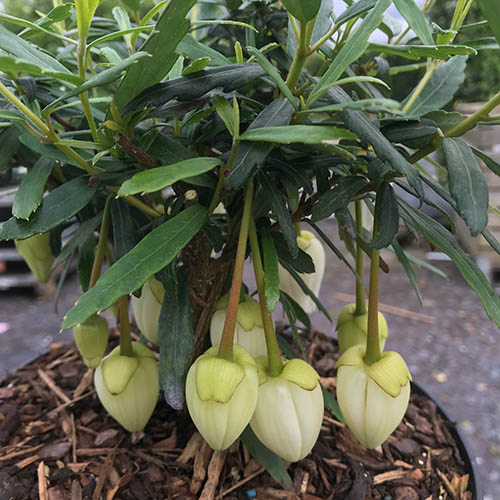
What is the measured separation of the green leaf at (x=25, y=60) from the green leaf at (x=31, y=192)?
0.08 m

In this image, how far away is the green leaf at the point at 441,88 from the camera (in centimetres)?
39

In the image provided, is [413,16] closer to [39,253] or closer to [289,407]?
[289,407]

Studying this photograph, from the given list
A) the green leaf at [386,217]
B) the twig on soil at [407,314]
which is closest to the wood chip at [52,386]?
the green leaf at [386,217]

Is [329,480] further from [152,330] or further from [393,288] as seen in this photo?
[393,288]

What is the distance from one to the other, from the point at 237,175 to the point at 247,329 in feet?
0.44

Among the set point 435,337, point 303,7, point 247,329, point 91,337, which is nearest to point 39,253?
point 91,337

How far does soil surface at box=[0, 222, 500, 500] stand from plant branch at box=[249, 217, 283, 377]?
54cm

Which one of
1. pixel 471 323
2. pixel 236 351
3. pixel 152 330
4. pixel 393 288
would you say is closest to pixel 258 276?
pixel 236 351

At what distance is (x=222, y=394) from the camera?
276mm

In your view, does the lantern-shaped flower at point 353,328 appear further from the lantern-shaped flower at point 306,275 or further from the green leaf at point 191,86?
the green leaf at point 191,86

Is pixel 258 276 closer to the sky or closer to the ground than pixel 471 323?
closer to the sky

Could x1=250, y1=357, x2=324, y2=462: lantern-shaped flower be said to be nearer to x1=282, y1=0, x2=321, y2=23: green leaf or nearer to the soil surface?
x1=282, y1=0, x2=321, y2=23: green leaf

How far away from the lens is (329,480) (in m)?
0.45

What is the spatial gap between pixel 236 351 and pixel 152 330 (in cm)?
16
